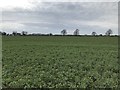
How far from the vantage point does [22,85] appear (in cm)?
1300

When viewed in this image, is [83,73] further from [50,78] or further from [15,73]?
[15,73]

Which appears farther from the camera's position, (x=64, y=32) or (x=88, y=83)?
(x=64, y=32)

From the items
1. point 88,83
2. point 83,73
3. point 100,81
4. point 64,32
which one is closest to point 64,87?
point 88,83

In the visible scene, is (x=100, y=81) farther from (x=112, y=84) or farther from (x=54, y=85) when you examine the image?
(x=54, y=85)

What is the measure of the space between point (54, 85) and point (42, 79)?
147 cm

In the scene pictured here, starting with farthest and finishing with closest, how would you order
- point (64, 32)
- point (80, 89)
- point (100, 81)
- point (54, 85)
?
point (64, 32) → point (100, 81) → point (54, 85) → point (80, 89)

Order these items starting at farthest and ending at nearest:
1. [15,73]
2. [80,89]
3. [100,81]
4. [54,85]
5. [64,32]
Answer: [64,32]
[15,73]
[100,81]
[54,85]
[80,89]

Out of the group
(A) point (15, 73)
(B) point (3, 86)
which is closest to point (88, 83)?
(B) point (3, 86)

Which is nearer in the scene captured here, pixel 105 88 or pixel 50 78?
pixel 105 88

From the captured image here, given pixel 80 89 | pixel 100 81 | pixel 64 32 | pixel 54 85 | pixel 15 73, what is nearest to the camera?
pixel 80 89

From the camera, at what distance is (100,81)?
14273 millimetres

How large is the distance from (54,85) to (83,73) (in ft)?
13.7

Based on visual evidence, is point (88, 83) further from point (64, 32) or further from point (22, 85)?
point (64, 32)

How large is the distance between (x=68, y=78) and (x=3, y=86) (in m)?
3.65
